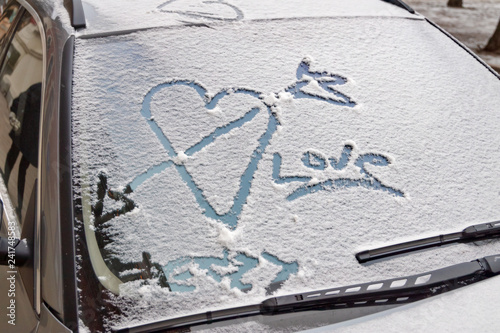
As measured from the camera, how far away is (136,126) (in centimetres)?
155

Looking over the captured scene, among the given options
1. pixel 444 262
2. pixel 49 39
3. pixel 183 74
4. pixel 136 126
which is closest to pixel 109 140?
pixel 136 126

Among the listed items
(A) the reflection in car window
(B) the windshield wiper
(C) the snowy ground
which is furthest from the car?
(C) the snowy ground

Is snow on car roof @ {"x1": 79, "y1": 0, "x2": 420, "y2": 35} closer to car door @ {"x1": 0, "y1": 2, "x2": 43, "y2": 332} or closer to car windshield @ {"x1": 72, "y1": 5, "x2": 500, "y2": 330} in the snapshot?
car windshield @ {"x1": 72, "y1": 5, "x2": 500, "y2": 330}

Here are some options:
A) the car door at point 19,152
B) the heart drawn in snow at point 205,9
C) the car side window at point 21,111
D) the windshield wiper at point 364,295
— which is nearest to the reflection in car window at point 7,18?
the car door at point 19,152

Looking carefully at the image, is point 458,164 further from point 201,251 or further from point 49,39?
point 49,39

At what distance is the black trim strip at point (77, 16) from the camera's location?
69.8 inches

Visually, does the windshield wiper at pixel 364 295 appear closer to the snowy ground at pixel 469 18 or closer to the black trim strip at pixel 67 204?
the black trim strip at pixel 67 204

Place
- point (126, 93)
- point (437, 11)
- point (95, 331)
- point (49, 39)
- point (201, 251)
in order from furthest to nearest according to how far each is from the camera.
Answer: point (437, 11) → point (49, 39) → point (126, 93) → point (201, 251) → point (95, 331)

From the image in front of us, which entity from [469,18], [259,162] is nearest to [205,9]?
[259,162]

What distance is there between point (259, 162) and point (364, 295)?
48 cm

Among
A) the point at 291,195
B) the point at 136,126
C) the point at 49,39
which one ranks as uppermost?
the point at 49,39

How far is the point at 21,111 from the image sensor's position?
70.4 inches

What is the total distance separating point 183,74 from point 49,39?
0.46 meters

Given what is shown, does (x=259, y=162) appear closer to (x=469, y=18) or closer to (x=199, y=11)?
(x=199, y=11)
